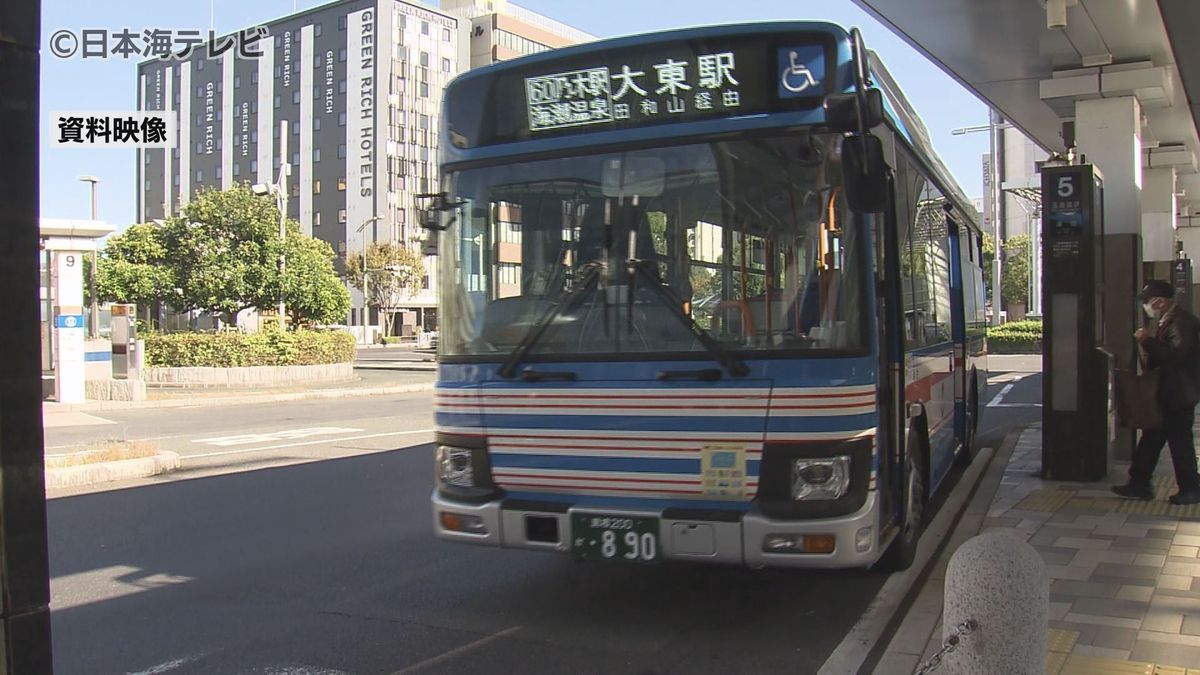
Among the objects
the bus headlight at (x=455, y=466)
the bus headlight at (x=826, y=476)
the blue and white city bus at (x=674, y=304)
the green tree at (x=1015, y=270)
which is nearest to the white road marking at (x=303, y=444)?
the bus headlight at (x=455, y=466)

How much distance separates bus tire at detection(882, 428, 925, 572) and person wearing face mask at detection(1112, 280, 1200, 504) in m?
2.59

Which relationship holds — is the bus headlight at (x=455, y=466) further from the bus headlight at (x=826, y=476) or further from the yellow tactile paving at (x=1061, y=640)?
the yellow tactile paving at (x=1061, y=640)

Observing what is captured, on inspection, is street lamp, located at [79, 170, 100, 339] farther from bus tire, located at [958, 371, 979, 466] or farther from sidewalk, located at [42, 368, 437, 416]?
bus tire, located at [958, 371, 979, 466]

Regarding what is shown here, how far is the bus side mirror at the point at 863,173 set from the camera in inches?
181

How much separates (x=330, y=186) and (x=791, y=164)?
288 ft

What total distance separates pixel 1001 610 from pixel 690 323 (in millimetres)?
2189

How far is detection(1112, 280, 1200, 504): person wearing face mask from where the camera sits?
24.7 ft

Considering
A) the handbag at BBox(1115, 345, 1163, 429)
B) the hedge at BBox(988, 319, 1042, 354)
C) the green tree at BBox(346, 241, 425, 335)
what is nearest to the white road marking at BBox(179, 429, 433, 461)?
the handbag at BBox(1115, 345, 1163, 429)

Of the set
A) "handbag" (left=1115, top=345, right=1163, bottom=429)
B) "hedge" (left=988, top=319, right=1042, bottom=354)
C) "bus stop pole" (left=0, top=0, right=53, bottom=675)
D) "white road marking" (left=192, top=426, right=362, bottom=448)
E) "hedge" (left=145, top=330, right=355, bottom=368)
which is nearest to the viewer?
"bus stop pole" (left=0, top=0, right=53, bottom=675)

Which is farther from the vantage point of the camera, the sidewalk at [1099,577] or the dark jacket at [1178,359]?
the dark jacket at [1178,359]

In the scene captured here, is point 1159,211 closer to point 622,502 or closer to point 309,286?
point 622,502

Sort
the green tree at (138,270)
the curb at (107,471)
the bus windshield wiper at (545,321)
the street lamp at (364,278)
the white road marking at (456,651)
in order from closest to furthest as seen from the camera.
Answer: the white road marking at (456,651) → the bus windshield wiper at (545,321) → the curb at (107,471) → the green tree at (138,270) → the street lamp at (364,278)

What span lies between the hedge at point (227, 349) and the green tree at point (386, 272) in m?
44.1

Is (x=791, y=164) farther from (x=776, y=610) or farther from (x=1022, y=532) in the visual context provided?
(x=1022, y=532)
